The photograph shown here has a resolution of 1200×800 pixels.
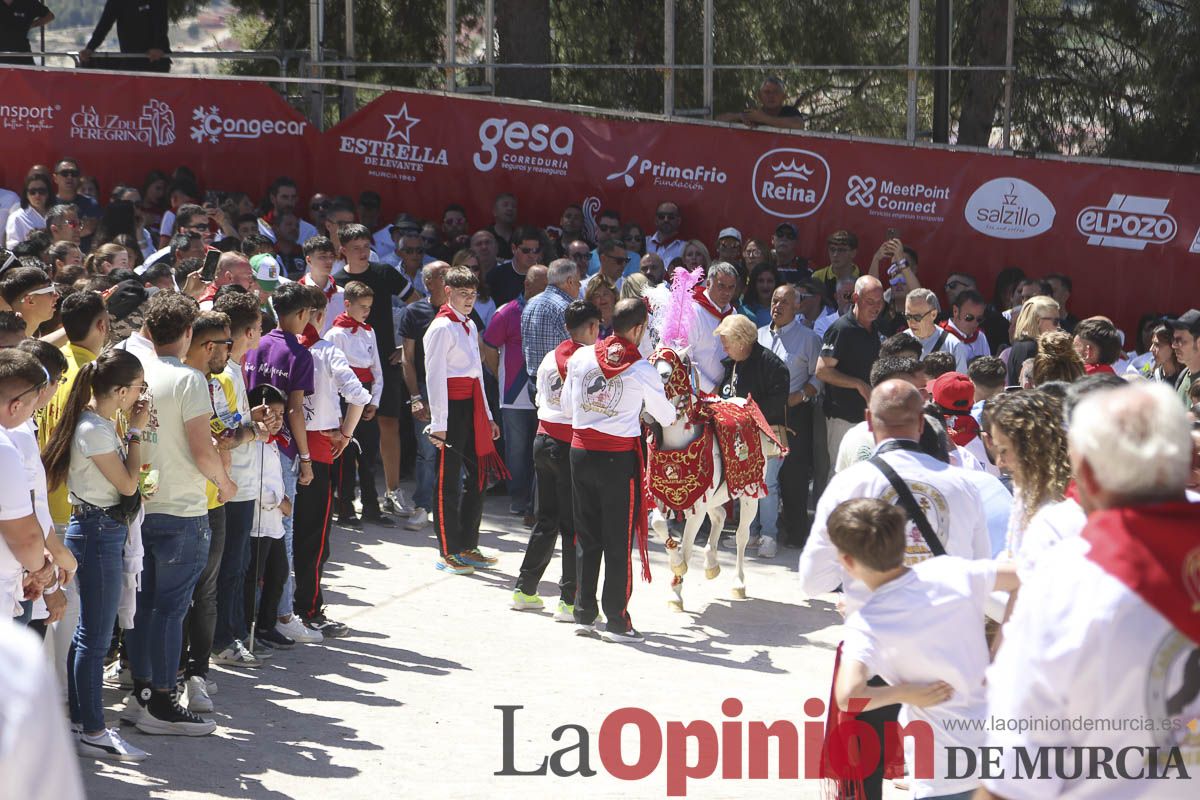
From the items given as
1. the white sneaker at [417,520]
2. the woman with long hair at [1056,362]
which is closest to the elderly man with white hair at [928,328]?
the woman with long hair at [1056,362]

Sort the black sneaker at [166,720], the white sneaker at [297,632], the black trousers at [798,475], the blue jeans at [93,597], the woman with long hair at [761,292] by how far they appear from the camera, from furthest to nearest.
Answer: the woman with long hair at [761,292], the black trousers at [798,475], the white sneaker at [297,632], the black sneaker at [166,720], the blue jeans at [93,597]

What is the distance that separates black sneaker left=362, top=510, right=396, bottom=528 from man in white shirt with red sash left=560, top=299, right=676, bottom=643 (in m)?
2.64

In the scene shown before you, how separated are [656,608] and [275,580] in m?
2.36

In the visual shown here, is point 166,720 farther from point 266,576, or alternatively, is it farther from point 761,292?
point 761,292

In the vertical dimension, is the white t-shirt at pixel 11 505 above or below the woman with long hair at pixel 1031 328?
below

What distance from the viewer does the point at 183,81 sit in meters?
13.4

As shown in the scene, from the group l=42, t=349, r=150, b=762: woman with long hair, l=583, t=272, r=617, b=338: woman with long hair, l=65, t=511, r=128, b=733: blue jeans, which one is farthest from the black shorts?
l=65, t=511, r=128, b=733: blue jeans

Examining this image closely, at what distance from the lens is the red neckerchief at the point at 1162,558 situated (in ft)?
8.77

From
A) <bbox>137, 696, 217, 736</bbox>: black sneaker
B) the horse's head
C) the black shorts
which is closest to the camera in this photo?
<bbox>137, 696, 217, 736</bbox>: black sneaker

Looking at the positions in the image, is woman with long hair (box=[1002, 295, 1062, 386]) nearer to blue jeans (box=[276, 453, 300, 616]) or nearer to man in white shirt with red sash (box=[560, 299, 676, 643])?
man in white shirt with red sash (box=[560, 299, 676, 643])

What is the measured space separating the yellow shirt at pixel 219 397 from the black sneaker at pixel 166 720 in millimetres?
852

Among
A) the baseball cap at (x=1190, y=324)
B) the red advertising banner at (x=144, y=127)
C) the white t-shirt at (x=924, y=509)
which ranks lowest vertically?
the white t-shirt at (x=924, y=509)

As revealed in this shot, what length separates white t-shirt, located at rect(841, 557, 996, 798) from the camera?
12.6 feet

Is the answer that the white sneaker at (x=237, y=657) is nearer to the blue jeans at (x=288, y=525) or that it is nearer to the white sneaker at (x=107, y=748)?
the blue jeans at (x=288, y=525)
